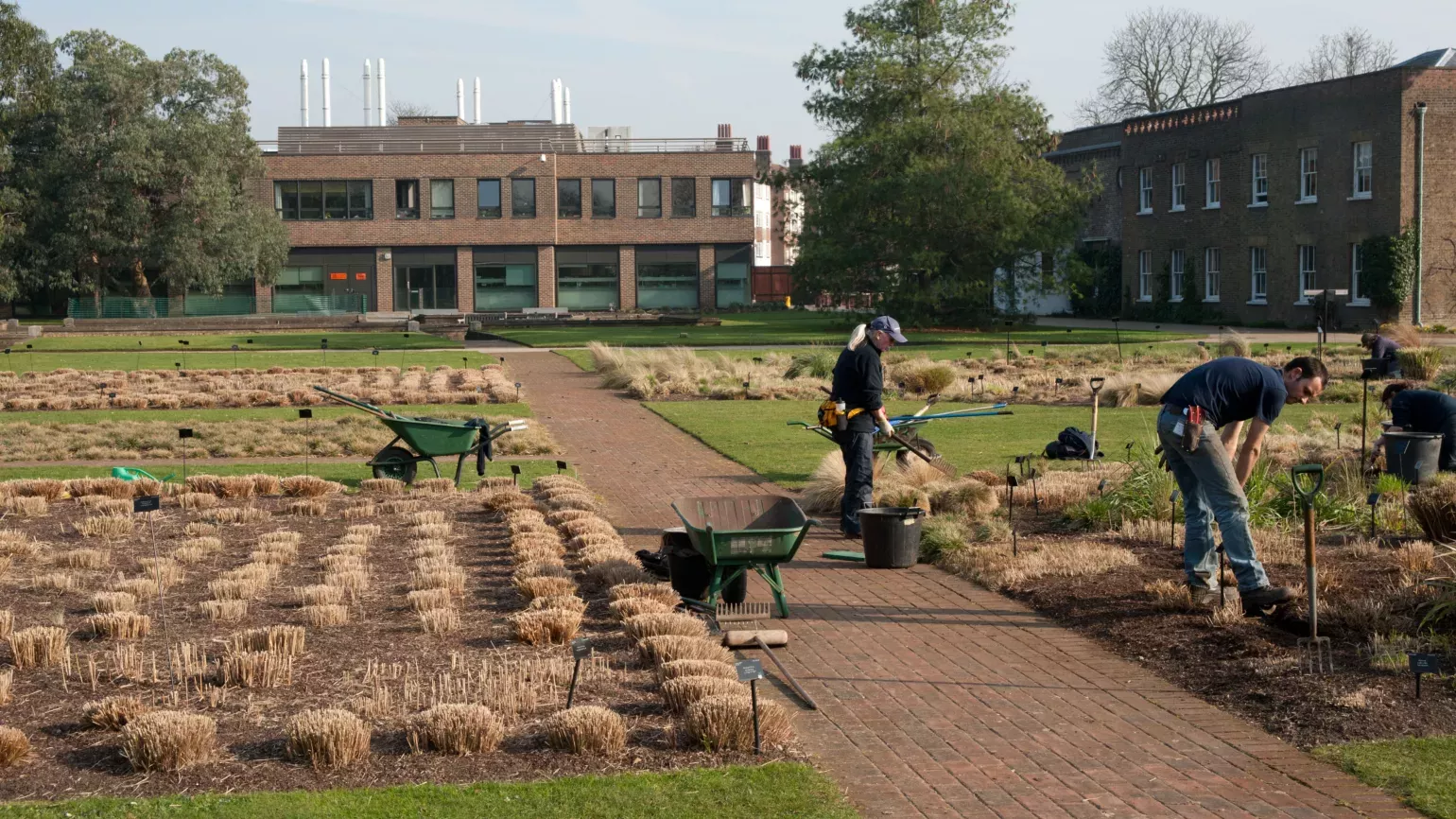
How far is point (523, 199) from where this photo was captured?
77.6 metres

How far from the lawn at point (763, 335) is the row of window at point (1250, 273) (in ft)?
21.3

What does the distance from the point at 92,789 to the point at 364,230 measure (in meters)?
73.1

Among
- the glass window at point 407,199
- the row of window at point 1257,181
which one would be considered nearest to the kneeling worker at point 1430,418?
the row of window at point 1257,181

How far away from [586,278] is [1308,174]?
38902 mm

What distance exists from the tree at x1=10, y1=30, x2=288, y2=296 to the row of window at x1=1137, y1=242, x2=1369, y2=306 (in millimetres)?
39420

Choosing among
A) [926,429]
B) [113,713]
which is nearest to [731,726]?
[113,713]

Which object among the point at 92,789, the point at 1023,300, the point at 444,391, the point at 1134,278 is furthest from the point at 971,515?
the point at 1134,278

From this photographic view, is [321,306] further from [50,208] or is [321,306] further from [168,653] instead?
[168,653]

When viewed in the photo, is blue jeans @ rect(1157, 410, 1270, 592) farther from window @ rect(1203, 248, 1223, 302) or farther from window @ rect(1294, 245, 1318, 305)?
window @ rect(1203, 248, 1223, 302)

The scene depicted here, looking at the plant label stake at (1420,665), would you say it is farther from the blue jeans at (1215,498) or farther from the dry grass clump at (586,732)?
the dry grass clump at (586,732)

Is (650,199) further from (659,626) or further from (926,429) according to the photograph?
(659,626)

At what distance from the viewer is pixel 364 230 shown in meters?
76.8

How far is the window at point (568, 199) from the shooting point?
7825 cm

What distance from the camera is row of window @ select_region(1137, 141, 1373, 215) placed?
47.8m
